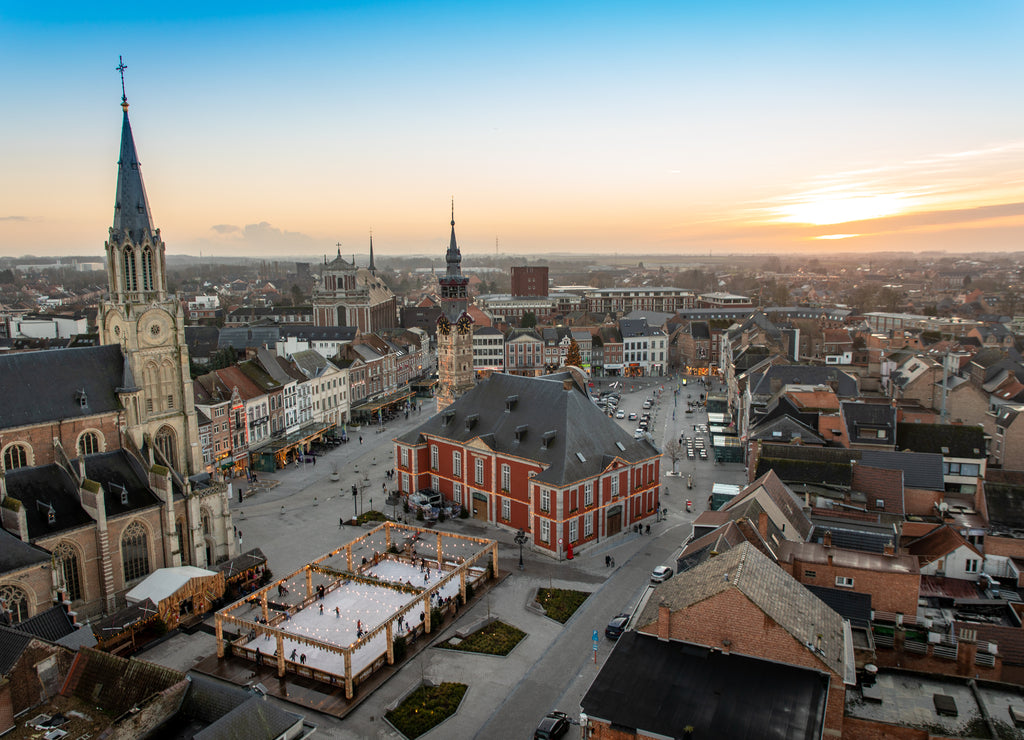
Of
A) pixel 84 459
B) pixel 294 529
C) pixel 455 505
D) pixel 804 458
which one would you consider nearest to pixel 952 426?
pixel 804 458

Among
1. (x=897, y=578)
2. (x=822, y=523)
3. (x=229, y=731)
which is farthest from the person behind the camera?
(x=822, y=523)

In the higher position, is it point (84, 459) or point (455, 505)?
point (84, 459)

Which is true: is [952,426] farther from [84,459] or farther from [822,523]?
[84,459]

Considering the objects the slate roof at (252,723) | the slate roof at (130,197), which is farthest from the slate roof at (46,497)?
the slate roof at (252,723)

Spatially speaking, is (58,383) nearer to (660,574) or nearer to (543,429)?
(543,429)

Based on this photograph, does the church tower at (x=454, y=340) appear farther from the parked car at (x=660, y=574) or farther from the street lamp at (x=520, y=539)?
the parked car at (x=660, y=574)

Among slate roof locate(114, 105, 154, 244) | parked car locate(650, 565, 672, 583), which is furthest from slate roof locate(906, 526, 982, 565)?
slate roof locate(114, 105, 154, 244)

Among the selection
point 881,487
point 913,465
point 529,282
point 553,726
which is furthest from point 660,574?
point 529,282
